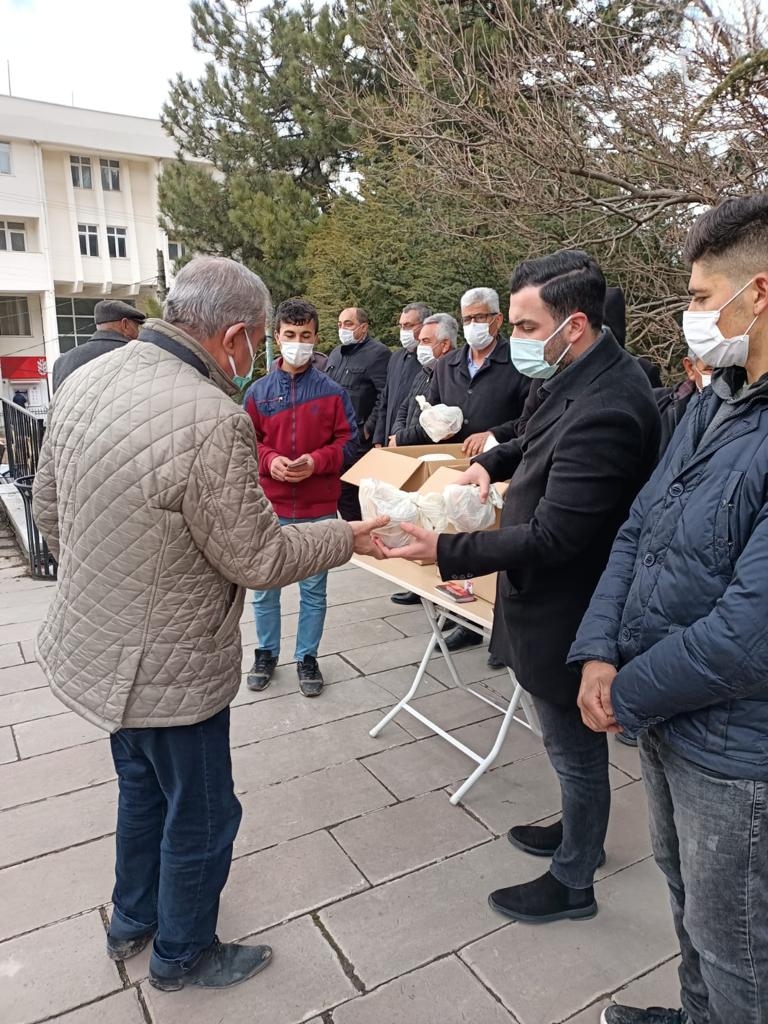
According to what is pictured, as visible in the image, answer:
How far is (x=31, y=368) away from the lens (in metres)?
29.9

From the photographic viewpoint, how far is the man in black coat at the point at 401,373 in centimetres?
552

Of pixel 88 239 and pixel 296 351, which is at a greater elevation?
pixel 88 239

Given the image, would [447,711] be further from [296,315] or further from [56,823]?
[296,315]

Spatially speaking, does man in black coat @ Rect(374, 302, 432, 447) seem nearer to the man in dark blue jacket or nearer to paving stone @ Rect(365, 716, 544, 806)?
paving stone @ Rect(365, 716, 544, 806)

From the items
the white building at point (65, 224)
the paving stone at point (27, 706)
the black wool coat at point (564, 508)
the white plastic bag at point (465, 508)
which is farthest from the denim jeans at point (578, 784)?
the white building at point (65, 224)

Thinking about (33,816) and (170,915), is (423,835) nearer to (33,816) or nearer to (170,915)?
(170,915)

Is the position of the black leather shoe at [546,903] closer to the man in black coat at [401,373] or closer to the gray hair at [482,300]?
the gray hair at [482,300]

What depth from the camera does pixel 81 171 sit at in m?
29.5

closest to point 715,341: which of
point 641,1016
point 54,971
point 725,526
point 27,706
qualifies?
point 725,526

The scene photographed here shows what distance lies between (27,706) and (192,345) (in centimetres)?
261

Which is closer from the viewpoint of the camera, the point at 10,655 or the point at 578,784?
the point at 578,784

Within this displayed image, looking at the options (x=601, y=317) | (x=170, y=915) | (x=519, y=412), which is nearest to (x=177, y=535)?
(x=170, y=915)

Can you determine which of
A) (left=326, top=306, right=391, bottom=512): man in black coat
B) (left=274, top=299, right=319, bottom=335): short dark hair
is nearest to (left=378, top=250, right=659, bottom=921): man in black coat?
(left=274, top=299, right=319, bottom=335): short dark hair

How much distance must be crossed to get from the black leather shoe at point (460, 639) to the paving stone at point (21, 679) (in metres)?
2.25
